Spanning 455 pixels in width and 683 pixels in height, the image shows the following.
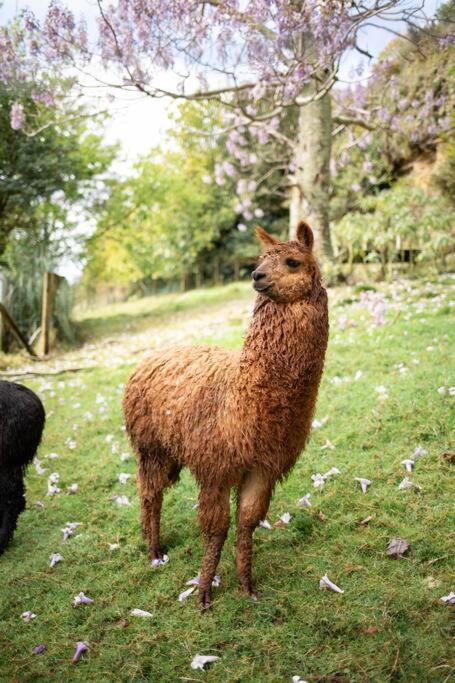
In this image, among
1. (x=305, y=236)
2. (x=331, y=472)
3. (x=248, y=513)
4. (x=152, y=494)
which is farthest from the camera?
(x=331, y=472)

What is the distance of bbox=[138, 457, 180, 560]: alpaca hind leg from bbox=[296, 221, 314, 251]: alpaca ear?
74.5 inches

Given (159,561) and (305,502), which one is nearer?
(159,561)

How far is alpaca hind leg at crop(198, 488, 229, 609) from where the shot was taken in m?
3.08

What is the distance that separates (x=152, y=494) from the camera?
3680 mm

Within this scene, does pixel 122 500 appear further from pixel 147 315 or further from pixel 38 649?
pixel 147 315

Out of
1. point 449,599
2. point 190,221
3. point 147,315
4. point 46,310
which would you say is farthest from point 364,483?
point 190,221

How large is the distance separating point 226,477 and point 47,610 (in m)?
1.57

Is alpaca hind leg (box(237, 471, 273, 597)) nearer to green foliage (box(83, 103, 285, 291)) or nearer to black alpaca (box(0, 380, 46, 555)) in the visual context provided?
black alpaca (box(0, 380, 46, 555))

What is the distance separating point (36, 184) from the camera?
13.0m

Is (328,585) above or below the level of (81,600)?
above

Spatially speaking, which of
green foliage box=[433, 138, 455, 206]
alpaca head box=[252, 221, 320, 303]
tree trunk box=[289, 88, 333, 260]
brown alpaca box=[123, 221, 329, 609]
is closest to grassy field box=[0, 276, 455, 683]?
brown alpaca box=[123, 221, 329, 609]

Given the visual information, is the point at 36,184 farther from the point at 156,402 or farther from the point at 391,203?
the point at 156,402

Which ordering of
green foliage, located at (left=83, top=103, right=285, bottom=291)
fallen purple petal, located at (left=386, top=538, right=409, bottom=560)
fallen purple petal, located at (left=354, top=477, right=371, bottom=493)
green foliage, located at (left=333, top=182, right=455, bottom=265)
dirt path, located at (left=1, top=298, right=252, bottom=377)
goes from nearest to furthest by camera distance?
fallen purple petal, located at (left=386, top=538, right=409, bottom=560), fallen purple petal, located at (left=354, top=477, right=371, bottom=493), dirt path, located at (left=1, top=298, right=252, bottom=377), green foliage, located at (left=333, top=182, right=455, bottom=265), green foliage, located at (left=83, top=103, right=285, bottom=291)

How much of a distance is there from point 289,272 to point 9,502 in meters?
3.05
